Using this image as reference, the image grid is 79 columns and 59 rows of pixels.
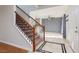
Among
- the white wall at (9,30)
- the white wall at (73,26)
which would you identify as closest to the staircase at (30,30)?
the white wall at (9,30)

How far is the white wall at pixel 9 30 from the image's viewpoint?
1607 millimetres

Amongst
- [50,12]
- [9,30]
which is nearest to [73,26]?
[50,12]

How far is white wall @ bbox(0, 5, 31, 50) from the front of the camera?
63.3 inches

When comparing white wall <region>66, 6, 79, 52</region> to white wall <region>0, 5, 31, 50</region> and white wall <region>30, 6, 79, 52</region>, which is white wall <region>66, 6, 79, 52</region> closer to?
white wall <region>30, 6, 79, 52</region>

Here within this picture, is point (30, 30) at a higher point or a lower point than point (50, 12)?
lower

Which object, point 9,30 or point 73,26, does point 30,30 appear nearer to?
point 9,30

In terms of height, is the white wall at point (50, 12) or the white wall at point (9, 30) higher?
the white wall at point (50, 12)

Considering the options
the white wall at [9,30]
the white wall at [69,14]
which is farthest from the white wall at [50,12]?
the white wall at [9,30]

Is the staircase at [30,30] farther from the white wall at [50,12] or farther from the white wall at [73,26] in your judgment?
the white wall at [73,26]

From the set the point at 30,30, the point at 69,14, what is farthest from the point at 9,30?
the point at 69,14

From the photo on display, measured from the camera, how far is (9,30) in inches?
64.4

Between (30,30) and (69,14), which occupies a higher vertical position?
(69,14)

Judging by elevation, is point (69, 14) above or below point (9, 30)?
above

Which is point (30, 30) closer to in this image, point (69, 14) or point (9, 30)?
point (9, 30)
